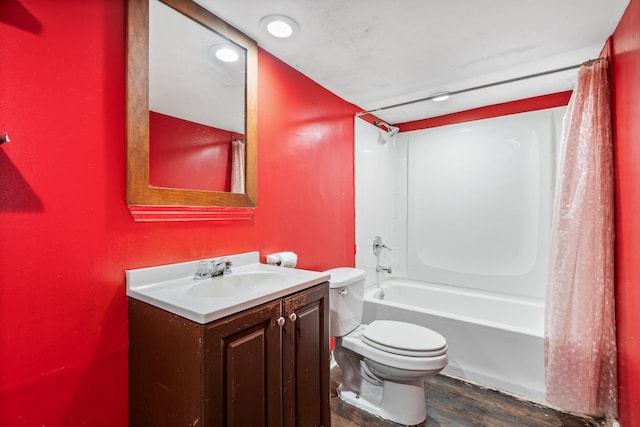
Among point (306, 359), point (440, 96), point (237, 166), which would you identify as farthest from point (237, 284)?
point (440, 96)

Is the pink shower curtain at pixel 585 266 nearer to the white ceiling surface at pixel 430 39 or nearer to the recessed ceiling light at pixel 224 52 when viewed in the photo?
the white ceiling surface at pixel 430 39

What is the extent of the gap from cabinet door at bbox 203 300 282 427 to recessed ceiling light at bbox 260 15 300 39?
4.47ft

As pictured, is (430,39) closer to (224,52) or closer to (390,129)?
(224,52)

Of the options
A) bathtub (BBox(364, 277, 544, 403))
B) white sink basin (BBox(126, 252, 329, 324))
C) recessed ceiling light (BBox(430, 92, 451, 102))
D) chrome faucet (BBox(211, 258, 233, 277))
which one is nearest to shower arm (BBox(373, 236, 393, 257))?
bathtub (BBox(364, 277, 544, 403))

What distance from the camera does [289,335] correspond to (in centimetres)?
118

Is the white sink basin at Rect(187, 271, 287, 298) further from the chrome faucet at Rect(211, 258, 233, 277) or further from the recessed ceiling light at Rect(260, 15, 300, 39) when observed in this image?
the recessed ceiling light at Rect(260, 15, 300, 39)

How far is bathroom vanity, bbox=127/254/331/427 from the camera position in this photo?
904mm

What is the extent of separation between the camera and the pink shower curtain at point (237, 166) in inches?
60.8

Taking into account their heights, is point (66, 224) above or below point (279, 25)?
below

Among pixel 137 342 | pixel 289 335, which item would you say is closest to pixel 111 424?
pixel 137 342

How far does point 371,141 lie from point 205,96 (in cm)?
179

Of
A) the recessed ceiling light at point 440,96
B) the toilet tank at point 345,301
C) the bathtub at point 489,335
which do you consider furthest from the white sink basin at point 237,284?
the recessed ceiling light at point 440,96

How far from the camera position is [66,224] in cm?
100

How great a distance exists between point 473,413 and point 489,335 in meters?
0.51
